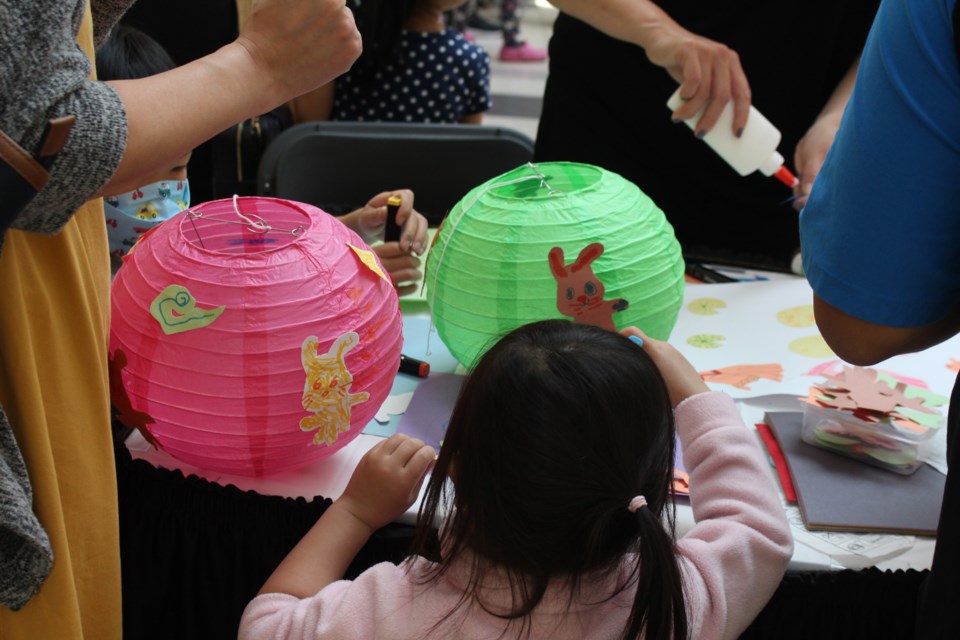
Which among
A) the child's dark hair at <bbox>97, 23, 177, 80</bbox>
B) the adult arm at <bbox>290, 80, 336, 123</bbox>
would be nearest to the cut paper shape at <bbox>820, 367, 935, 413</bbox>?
the child's dark hair at <bbox>97, 23, 177, 80</bbox>

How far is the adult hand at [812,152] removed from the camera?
1413 mm

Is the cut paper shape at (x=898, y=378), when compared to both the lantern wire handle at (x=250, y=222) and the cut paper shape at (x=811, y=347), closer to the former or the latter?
the cut paper shape at (x=811, y=347)

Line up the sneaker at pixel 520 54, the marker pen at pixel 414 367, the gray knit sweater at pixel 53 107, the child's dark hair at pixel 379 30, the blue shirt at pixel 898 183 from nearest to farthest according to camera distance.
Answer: the gray knit sweater at pixel 53 107, the blue shirt at pixel 898 183, the marker pen at pixel 414 367, the child's dark hair at pixel 379 30, the sneaker at pixel 520 54

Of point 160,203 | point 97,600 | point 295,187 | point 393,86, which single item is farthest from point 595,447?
point 393,86

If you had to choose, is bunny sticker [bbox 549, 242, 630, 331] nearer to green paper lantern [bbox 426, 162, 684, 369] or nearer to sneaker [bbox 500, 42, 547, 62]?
green paper lantern [bbox 426, 162, 684, 369]

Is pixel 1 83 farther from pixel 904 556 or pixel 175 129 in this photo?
pixel 904 556

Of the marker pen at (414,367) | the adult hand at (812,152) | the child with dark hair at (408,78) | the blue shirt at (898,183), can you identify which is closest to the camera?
the blue shirt at (898,183)

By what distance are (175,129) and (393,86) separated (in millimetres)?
1518

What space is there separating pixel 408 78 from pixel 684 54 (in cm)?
92

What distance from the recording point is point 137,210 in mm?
1228

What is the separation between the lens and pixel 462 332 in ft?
3.52

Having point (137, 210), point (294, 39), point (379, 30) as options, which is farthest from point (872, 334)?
point (379, 30)

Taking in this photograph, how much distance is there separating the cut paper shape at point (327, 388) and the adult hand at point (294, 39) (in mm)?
246

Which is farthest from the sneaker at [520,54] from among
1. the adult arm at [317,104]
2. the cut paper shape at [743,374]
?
the cut paper shape at [743,374]
